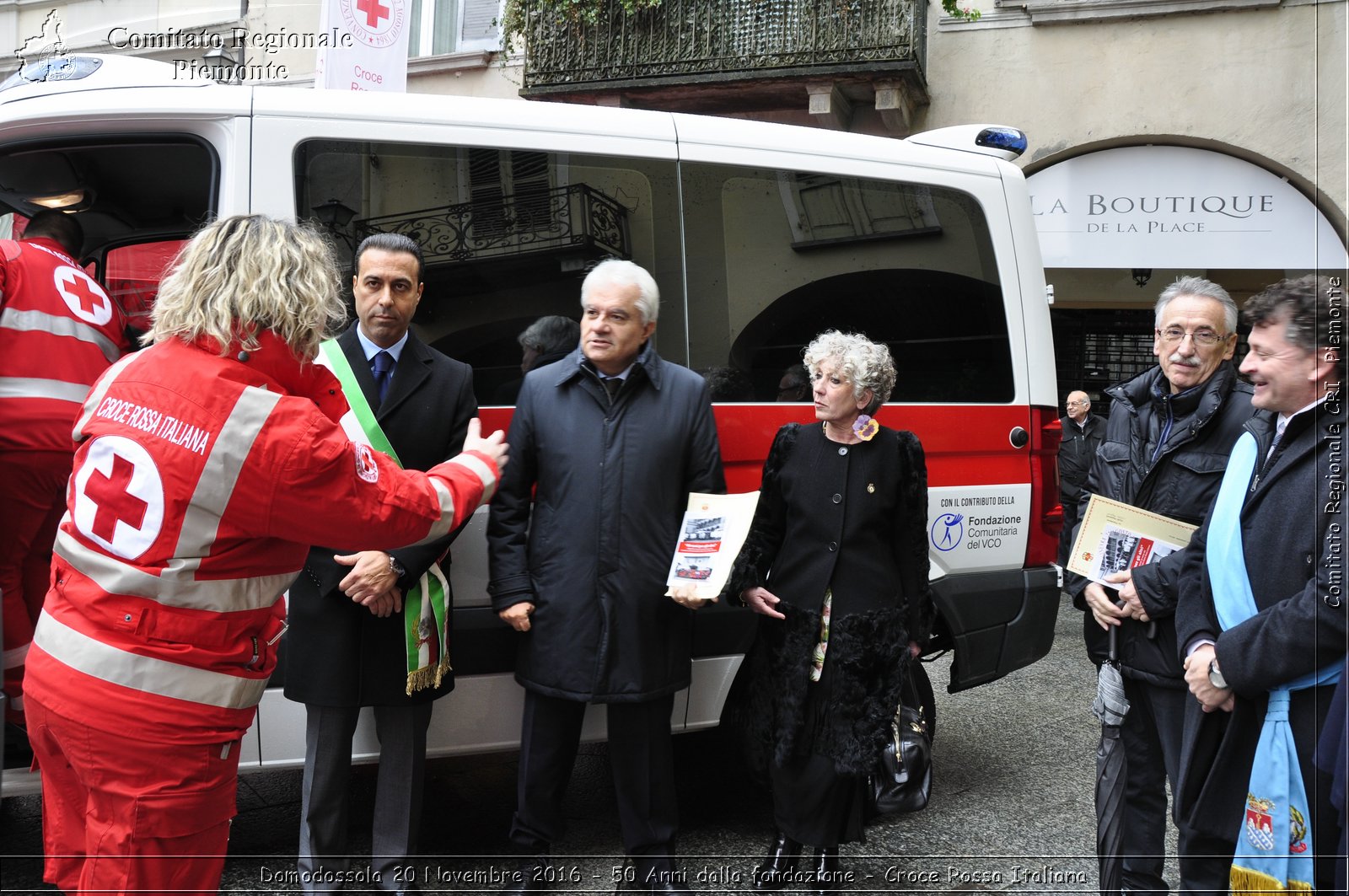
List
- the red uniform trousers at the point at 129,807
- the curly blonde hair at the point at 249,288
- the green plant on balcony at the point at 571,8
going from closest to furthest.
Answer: the red uniform trousers at the point at 129,807
the curly blonde hair at the point at 249,288
the green plant on balcony at the point at 571,8

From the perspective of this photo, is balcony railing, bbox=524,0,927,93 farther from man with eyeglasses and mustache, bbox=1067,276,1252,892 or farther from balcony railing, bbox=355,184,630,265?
man with eyeglasses and mustache, bbox=1067,276,1252,892

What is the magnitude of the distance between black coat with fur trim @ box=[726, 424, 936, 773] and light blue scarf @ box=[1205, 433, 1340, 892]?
105cm

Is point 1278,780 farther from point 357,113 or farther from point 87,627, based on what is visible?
point 357,113

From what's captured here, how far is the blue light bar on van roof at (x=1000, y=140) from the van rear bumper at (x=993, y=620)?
5.52 ft

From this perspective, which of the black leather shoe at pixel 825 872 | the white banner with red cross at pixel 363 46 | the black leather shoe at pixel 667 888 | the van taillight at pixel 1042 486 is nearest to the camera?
the black leather shoe at pixel 667 888

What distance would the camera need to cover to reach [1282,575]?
2430 mm

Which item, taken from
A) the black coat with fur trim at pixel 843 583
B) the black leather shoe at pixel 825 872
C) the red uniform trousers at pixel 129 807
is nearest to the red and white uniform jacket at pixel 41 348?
the red uniform trousers at pixel 129 807

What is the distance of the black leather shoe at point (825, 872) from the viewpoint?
134 inches

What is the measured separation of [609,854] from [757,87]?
8845mm

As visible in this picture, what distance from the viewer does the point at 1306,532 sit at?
238 cm

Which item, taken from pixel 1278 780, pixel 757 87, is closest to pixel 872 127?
pixel 757 87

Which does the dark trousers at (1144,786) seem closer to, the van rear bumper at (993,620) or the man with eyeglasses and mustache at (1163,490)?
the man with eyeglasses and mustache at (1163,490)

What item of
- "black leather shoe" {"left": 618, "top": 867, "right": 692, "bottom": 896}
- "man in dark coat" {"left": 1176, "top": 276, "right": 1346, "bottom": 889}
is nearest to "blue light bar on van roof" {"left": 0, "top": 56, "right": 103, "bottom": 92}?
"black leather shoe" {"left": 618, "top": 867, "right": 692, "bottom": 896}

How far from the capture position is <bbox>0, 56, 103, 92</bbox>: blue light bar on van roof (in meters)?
3.37
